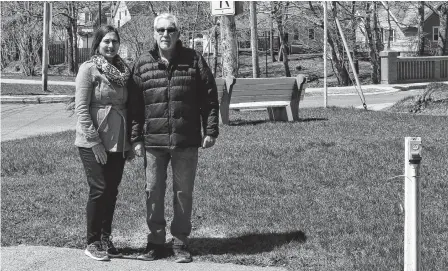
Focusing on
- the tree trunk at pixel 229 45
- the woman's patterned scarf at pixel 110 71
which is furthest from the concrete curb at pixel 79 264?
the tree trunk at pixel 229 45

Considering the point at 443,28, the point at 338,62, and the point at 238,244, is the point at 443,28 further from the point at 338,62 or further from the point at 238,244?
the point at 238,244

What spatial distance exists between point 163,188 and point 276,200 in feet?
5.98

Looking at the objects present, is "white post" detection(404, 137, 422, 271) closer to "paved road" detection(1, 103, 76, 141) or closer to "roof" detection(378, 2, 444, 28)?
"paved road" detection(1, 103, 76, 141)

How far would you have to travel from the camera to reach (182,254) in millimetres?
5844

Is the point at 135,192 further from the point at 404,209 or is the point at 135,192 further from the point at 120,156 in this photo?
the point at 404,209

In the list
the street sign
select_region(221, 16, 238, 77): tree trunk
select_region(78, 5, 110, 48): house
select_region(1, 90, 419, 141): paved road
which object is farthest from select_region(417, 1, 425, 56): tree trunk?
the street sign

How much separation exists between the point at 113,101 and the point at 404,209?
2.40 meters

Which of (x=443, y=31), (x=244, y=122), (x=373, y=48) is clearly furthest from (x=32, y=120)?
(x=443, y=31)

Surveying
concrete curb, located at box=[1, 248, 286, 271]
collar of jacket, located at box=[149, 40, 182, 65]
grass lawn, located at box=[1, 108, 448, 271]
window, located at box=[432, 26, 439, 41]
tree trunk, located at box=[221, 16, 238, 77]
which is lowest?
concrete curb, located at box=[1, 248, 286, 271]

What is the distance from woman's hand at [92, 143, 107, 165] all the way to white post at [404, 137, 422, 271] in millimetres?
2351

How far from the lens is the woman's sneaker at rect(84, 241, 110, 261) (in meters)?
5.85

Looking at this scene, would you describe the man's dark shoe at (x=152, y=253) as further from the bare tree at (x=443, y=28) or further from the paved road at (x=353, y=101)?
the bare tree at (x=443, y=28)

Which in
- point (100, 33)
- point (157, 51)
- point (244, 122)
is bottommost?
point (244, 122)

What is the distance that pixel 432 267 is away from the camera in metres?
5.35
